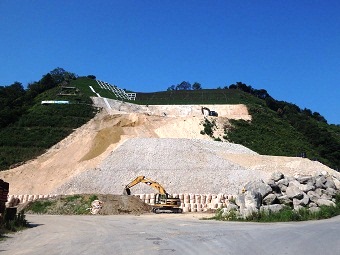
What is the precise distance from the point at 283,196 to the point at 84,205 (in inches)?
546

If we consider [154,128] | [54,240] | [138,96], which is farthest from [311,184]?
[138,96]

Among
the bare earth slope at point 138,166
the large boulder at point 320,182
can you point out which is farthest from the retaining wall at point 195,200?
the large boulder at point 320,182

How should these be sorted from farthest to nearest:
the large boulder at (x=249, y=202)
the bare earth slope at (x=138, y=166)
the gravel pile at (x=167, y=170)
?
the bare earth slope at (x=138, y=166), the gravel pile at (x=167, y=170), the large boulder at (x=249, y=202)

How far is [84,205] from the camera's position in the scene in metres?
28.2

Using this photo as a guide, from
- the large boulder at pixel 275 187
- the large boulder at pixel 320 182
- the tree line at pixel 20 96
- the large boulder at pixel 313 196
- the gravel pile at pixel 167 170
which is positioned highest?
the tree line at pixel 20 96

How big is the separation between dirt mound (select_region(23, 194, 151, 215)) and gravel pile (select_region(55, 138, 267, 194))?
4568 mm

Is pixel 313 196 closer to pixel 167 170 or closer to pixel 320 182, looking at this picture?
pixel 320 182

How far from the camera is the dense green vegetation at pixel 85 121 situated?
4959 cm

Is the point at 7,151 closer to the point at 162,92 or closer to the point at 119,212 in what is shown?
the point at 119,212

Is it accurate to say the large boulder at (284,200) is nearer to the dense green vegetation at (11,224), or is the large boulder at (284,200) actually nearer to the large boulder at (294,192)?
the large boulder at (294,192)

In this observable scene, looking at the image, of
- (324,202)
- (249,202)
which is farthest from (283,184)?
(249,202)

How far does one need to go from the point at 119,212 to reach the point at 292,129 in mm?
48250

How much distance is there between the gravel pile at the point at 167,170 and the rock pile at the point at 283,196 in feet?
30.9

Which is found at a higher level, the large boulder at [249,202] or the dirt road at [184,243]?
the large boulder at [249,202]
